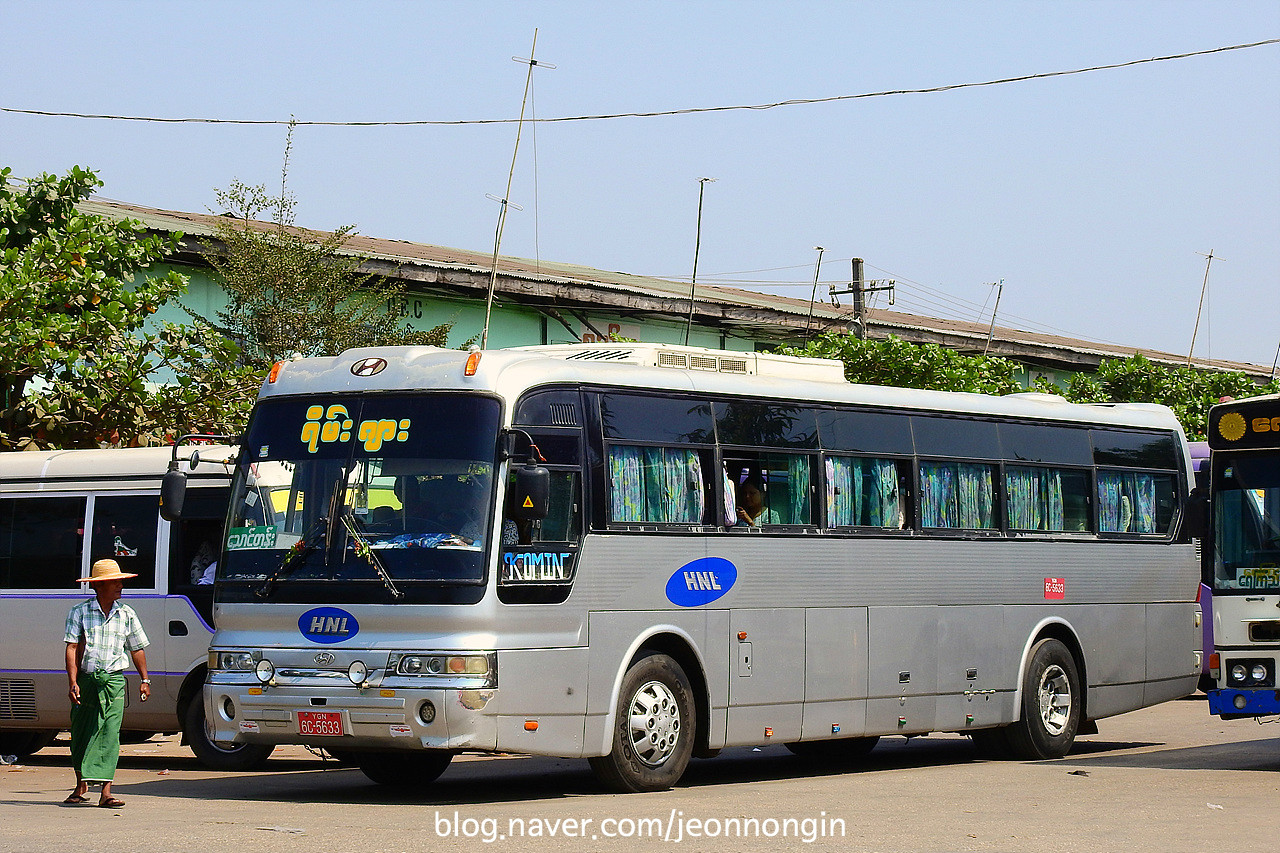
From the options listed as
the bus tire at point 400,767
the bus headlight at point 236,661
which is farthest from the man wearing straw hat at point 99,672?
the bus tire at point 400,767

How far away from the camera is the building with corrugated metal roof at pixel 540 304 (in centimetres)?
2716

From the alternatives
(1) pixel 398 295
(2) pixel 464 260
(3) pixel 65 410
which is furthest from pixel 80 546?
(2) pixel 464 260

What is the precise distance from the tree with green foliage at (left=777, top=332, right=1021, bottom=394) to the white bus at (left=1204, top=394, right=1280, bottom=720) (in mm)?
14656

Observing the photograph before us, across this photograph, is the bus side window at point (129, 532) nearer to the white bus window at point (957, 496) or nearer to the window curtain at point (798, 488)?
the window curtain at point (798, 488)

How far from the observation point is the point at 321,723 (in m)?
11.2

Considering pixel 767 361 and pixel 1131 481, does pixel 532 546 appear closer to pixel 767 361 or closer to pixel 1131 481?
pixel 767 361

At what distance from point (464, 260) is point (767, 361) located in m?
19.9

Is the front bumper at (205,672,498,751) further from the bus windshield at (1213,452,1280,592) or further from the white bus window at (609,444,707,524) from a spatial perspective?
the bus windshield at (1213,452,1280,592)

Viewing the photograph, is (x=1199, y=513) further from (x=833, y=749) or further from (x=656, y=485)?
(x=656, y=485)

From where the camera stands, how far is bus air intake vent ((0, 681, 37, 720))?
1518 centimetres

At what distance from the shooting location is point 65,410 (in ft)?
64.0

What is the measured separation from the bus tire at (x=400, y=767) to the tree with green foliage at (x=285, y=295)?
11.4m

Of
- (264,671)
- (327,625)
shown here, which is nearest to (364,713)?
(327,625)

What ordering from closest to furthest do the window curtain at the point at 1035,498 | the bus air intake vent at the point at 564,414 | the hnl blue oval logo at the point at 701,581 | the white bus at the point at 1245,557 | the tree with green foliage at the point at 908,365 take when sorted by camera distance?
1. the bus air intake vent at the point at 564,414
2. the hnl blue oval logo at the point at 701,581
3. the white bus at the point at 1245,557
4. the window curtain at the point at 1035,498
5. the tree with green foliage at the point at 908,365
